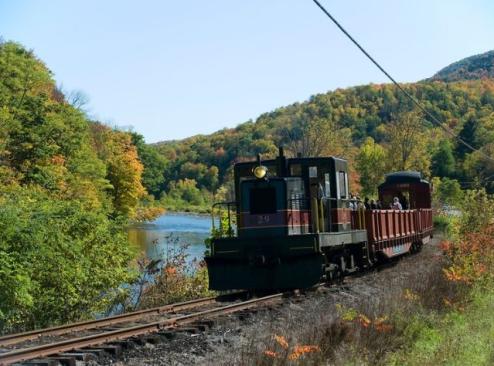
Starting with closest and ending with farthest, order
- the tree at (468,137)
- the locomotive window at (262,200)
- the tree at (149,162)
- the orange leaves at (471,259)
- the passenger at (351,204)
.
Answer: the orange leaves at (471,259) < the locomotive window at (262,200) < the passenger at (351,204) < the tree at (468,137) < the tree at (149,162)

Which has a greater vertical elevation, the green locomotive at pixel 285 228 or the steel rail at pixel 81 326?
the green locomotive at pixel 285 228

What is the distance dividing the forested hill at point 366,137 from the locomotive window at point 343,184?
140ft

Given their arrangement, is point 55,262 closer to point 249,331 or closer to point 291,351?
point 249,331

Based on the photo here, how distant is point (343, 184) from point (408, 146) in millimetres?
46969

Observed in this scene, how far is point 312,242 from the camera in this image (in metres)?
14.8

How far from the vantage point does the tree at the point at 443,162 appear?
302 feet

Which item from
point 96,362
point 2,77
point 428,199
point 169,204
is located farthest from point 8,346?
point 169,204

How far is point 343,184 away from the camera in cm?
1706

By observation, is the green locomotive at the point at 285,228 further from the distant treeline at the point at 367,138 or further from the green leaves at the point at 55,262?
the distant treeline at the point at 367,138

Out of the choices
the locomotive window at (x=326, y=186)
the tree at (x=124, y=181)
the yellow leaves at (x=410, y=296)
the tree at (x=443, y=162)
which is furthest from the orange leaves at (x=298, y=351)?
the tree at (x=443, y=162)

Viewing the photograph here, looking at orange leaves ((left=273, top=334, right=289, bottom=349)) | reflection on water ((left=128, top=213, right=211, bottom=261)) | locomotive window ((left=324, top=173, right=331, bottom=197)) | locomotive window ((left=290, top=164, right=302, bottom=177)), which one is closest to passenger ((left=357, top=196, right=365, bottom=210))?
locomotive window ((left=324, top=173, right=331, bottom=197))

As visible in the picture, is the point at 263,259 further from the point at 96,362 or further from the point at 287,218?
the point at 96,362

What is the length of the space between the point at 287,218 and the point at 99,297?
7.26 meters

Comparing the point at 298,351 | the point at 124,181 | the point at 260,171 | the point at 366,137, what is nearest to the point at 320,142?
the point at 124,181
